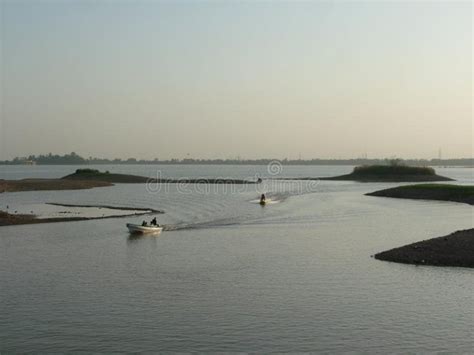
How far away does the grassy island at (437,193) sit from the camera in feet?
278

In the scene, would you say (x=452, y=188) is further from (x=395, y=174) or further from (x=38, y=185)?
(x=38, y=185)

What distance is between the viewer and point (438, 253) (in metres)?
33.0

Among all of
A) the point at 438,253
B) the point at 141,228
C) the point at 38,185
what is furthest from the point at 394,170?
the point at 438,253

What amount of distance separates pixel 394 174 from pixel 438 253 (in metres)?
127

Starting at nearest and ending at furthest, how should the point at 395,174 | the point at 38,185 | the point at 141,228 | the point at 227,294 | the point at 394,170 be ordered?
1. the point at 227,294
2. the point at 141,228
3. the point at 38,185
4. the point at 395,174
5. the point at 394,170

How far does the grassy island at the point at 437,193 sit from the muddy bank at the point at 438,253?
46936 mm

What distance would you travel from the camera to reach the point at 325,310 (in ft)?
75.2

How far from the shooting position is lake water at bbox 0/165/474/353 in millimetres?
19550

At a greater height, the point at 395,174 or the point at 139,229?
the point at 395,174

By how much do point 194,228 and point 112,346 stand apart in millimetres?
32890

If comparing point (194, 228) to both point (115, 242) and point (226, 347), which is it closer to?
point (115, 242)

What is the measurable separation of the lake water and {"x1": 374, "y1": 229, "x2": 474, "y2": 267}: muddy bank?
105 centimetres

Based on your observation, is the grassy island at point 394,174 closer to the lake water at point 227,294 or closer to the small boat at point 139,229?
the lake water at point 227,294

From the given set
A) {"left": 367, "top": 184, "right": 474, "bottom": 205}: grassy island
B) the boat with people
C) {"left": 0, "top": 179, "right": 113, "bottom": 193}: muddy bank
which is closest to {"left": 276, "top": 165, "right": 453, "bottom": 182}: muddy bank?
{"left": 367, "top": 184, "right": 474, "bottom": 205}: grassy island
